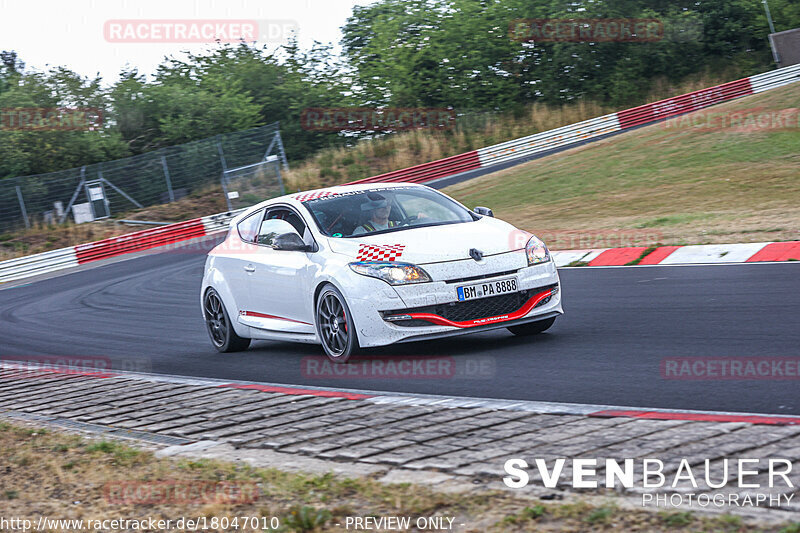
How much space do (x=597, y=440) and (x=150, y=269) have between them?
1989cm

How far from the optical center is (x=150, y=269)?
23625mm

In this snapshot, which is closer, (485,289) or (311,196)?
(485,289)

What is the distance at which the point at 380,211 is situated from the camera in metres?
9.49

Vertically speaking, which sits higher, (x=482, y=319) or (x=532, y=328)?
(x=482, y=319)

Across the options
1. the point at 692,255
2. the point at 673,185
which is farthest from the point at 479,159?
the point at 692,255

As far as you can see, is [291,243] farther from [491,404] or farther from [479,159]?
[479,159]

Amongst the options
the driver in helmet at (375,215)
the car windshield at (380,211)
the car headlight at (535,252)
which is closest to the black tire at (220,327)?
the car windshield at (380,211)

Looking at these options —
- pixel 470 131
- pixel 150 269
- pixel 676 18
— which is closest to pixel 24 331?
pixel 150 269

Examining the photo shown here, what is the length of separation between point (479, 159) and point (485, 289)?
107ft

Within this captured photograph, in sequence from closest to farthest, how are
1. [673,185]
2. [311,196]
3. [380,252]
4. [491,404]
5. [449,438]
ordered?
1. [449,438]
2. [491,404]
3. [380,252]
4. [311,196]
5. [673,185]

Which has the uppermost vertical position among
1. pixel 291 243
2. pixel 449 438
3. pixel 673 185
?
pixel 291 243

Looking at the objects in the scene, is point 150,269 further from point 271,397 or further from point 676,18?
point 676,18

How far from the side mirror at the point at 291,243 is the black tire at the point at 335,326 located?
521 millimetres

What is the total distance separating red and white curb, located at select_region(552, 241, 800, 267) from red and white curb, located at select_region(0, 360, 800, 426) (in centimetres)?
688
